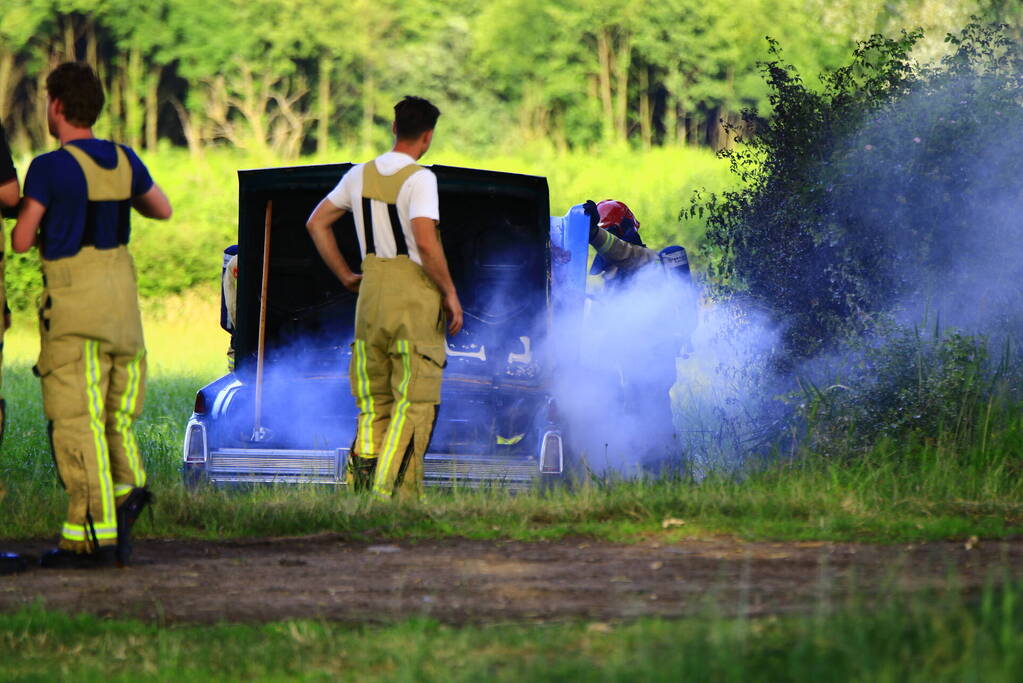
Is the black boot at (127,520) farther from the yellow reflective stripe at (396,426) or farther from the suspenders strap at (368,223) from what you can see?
the suspenders strap at (368,223)

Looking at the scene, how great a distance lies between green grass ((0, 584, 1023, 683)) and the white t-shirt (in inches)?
103

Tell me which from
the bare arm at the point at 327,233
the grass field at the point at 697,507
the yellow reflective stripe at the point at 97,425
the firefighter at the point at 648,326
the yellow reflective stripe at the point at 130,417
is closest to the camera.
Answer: the yellow reflective stripe at the point at 97,425

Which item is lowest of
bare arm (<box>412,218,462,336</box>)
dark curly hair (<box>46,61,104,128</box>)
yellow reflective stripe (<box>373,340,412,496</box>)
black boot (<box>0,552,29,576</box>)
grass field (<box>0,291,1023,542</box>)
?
black boot (<box>0,552,29,576</box>)

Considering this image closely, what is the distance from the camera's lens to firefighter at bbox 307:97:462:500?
732cm

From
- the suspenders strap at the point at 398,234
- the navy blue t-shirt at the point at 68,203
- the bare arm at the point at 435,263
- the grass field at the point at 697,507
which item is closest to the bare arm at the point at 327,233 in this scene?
the suspenders strap at the point at 398,234

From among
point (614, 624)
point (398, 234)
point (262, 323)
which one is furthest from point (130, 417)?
point (614, 624)

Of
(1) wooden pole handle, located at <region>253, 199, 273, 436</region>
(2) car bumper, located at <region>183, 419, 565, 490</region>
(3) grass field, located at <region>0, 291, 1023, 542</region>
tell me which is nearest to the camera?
(3) grass field, located at <region>0, 291, 1023, 542</region>

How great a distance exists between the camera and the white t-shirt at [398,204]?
7.25 m


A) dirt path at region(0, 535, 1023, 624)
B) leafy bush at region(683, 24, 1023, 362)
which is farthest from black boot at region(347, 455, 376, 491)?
leafy bush at region(683, 24, 1023, 362)

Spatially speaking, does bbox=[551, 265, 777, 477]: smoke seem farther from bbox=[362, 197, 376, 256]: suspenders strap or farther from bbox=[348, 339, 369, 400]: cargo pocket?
bbox=[362, 197, 376, 256]: suspenders strap

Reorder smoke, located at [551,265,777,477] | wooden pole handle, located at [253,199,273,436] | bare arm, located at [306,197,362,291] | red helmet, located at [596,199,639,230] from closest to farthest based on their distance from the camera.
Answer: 1. bare arm, located at [306,197,362,291]
2. wooden pole handle, located at [253,199,273,436]
3. smoke, located at [551,265,777,477]
4. red helmet, located at [596,199,639,230]

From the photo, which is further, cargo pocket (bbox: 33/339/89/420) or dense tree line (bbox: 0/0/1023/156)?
dense tree line (bbox: 0/0/1023/156)

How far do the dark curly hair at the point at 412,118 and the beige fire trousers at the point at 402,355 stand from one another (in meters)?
0.64

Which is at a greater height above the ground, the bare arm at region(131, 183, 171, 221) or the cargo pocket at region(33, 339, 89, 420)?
the bare arm at region(131, 183, 171, 221)
